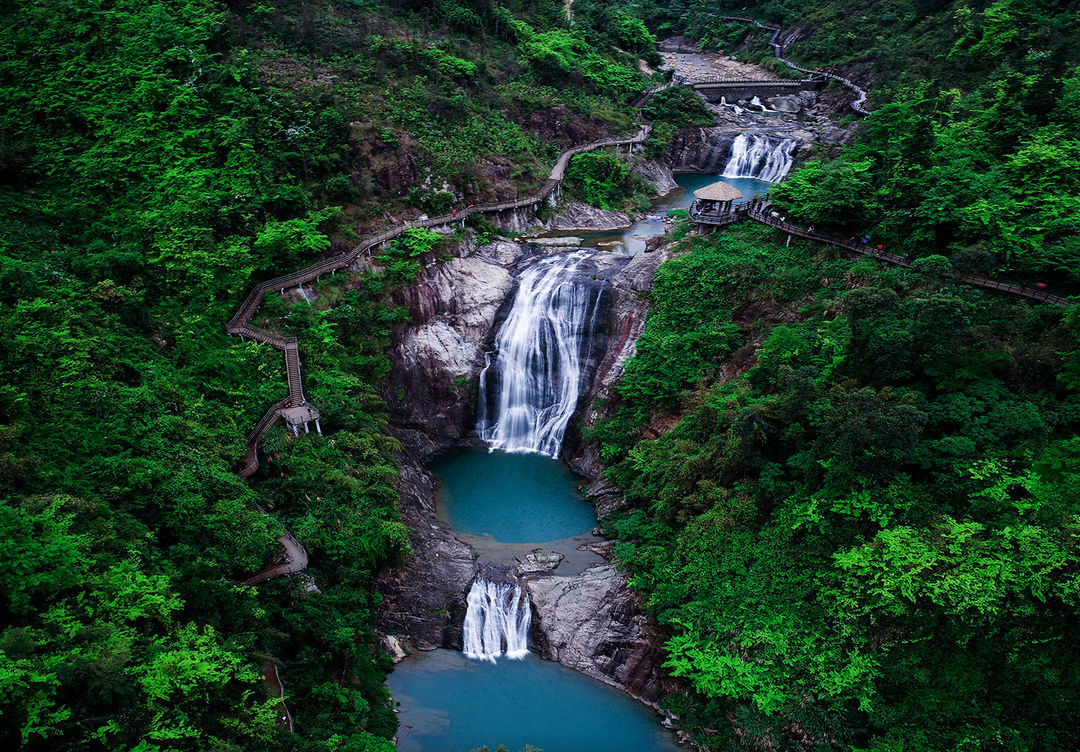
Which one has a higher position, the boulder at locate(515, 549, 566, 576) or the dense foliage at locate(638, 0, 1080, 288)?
the dense foliage at locate(638, 0, 1080, 288)

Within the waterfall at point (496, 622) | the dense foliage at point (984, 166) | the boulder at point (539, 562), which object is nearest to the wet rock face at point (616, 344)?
the boulder at point (539, 562)

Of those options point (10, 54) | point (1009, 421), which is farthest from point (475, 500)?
point (10, 54)

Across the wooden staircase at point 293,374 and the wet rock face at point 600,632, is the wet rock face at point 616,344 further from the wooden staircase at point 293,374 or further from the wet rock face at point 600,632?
the wooden staircase at point 293,374

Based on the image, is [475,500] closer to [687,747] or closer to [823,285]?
[687,747]

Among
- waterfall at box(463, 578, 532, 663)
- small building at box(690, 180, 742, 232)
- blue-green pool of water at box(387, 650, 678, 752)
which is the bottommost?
blue-green pool of water at box(387, 650, 678, 752)

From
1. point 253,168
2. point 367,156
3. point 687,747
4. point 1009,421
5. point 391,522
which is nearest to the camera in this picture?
point 1009,421

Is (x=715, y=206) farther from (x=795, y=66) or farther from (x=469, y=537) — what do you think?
(x=795, y=66)

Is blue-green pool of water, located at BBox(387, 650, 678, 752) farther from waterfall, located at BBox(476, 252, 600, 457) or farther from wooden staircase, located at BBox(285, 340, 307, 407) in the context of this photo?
waterfall, located at BBox(476, 252, 600, 457)

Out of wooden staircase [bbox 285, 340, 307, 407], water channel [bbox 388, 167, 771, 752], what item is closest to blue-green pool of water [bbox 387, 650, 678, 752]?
water channel [bbox 388, 167, 771, 752]
